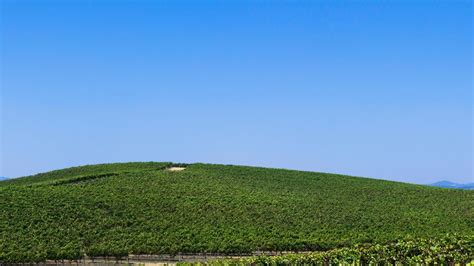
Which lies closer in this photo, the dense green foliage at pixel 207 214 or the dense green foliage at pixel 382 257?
the dense green foliage at pixel 382 257

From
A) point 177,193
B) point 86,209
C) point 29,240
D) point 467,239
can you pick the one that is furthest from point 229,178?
point 467,239

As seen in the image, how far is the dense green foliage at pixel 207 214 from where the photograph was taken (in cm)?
6053

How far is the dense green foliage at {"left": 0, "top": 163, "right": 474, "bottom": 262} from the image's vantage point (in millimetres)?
60531

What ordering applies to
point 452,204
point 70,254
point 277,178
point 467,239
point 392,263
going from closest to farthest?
1. point 392,263
2. point 467,239
3. point 70,254
4. point 452,204
5. point 277,178

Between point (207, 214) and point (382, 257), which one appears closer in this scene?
point (382, 257)

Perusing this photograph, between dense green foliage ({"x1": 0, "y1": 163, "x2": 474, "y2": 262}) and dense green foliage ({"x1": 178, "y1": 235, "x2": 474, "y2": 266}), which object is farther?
dense green foliage ({"x1": 0, "y1": 163, "x2": 474, "y2": 262})

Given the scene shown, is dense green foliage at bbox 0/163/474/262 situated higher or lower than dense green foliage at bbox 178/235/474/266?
higher

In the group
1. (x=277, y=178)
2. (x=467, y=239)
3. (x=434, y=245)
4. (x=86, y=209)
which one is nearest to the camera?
(x=434, y=245)

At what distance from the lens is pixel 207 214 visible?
74.7 m

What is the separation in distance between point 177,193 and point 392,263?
52.5 metres

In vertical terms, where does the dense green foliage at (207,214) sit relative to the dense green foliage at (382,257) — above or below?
above

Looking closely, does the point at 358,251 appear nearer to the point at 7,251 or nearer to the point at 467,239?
the point at 467,239

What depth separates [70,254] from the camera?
5769 cm

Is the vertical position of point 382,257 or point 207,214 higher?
point 207,214
